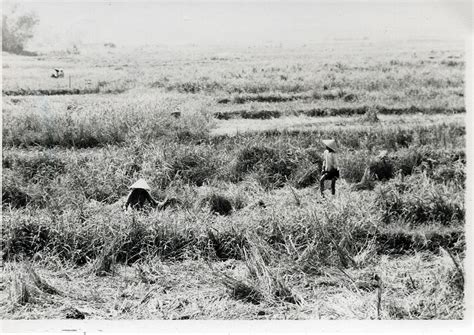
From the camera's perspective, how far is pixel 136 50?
16.7 feet

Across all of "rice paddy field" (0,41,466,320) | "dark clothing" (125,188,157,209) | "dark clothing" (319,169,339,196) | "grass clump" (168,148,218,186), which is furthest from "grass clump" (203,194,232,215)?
"dark clothing" (319,169,339,196)

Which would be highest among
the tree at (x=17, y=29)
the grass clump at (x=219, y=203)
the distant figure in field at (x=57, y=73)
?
the tree at (x=17, y=29)

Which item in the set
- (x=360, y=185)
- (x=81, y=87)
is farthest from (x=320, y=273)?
(x=81, y=87)

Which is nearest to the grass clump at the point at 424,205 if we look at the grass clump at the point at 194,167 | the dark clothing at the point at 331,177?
the dark clothing at the point at 331,177

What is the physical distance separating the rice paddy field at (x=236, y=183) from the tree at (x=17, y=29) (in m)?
0.15

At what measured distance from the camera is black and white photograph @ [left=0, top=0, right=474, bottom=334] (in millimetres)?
3506

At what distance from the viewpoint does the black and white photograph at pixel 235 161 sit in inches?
138

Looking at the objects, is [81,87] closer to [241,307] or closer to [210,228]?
[210,228]

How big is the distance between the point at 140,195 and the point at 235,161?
1.16m

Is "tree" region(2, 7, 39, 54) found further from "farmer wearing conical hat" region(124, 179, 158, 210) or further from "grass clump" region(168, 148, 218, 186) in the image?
"grass clump" region(168, 148, 218, 186)

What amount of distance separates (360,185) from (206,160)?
5.36 feet

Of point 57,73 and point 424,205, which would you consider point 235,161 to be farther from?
point 57,73

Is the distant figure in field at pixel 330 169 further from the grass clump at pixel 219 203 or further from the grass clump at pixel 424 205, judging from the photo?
the grass clump at pixel 219 203

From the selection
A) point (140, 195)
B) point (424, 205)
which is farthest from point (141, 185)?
point (424, 205)
